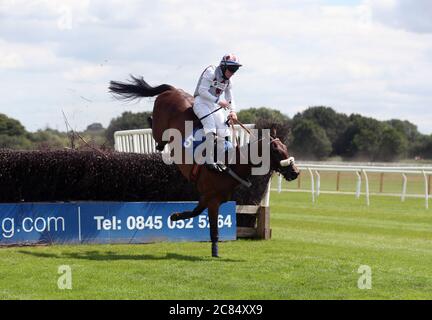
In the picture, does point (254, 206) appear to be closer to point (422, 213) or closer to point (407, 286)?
point (407, 286)

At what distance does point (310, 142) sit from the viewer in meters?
62.1

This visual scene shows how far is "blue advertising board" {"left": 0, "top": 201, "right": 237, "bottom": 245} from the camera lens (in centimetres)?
1084

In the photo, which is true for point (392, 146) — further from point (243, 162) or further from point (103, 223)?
point (243, 162)

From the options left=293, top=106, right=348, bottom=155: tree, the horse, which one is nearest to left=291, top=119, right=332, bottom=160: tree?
left=293, top=106, right=348, bottom=155: tree

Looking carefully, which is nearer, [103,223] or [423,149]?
[103,223]

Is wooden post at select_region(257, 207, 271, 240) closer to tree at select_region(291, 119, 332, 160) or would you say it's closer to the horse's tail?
the horse's tail

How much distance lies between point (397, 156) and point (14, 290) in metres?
57.9

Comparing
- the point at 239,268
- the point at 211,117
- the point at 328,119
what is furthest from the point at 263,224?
the point at 328,119

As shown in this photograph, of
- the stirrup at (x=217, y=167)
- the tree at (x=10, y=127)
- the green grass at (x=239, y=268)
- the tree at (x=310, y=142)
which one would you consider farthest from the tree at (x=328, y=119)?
the stirrup at (x=217, y=167)

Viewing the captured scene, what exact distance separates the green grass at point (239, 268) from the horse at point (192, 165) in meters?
0.65

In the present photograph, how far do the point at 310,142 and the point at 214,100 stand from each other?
52.4m

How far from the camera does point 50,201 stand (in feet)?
37.2

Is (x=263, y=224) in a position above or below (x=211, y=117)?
below

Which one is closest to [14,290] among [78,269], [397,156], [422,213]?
[78,269]
